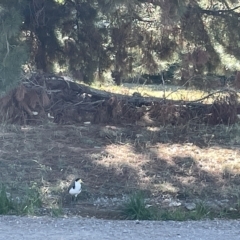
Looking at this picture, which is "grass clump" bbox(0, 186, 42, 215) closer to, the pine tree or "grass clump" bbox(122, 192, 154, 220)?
"grass clump" bbox(122, 192, 154, 220)

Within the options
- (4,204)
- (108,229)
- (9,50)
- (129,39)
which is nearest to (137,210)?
(108,229)

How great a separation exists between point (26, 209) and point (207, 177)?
2.85 metres

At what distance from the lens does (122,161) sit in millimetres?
10023

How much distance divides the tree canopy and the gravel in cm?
414

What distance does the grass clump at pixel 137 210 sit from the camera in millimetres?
7816

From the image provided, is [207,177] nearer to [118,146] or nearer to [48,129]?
[118,146]

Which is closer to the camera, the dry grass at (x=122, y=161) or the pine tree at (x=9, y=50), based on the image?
the dry grass at (x=122, y=161)

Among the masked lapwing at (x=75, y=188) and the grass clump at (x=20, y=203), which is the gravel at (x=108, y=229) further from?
the masked lapwing at (x=75, y=188)

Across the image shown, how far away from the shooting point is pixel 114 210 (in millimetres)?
8305

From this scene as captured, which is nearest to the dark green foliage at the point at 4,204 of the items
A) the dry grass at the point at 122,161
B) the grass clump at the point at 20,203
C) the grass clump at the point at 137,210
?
the grass clump at the point at 20,203

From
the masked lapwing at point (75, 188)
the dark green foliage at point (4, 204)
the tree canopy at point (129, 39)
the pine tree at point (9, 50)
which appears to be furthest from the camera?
the tree canopy at point (129, 39)

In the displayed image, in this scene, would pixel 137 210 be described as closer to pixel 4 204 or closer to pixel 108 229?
pixel 108 229

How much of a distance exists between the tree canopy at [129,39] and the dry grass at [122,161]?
133 centimetres

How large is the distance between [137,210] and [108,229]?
0.90 meters
